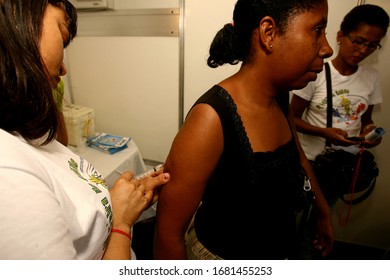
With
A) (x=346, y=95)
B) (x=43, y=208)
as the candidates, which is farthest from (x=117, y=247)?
(x=346, y=95)

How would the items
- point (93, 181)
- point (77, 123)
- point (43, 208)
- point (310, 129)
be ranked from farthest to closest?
point (77, 123), point (310, 129), point (93, 181), point (43, 208)

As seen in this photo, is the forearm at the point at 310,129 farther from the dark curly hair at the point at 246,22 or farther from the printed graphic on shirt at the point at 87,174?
the printed graphic on shirt at the point at 87,174

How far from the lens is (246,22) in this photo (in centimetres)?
71

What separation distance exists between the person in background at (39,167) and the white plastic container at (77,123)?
115cm

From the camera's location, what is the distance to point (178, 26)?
1.62 m

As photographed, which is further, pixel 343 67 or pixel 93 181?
pixel 343 67

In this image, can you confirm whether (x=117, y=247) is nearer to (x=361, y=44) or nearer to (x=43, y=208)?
(x=43, y=208)

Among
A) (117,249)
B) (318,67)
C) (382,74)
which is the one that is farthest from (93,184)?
(382,74)

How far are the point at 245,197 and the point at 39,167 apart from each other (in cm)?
54

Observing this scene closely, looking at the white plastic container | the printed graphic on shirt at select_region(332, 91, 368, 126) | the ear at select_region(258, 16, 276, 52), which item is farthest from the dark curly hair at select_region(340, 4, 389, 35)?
the white plastic container

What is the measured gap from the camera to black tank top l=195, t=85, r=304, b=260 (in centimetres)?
66

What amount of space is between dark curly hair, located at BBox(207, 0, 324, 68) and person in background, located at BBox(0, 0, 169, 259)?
18.1 inches

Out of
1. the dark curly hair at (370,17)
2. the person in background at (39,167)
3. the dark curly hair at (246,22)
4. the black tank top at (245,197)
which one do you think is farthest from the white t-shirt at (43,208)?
the dark curly hair at (370,17)

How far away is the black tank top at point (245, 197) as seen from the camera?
2.16 ft
